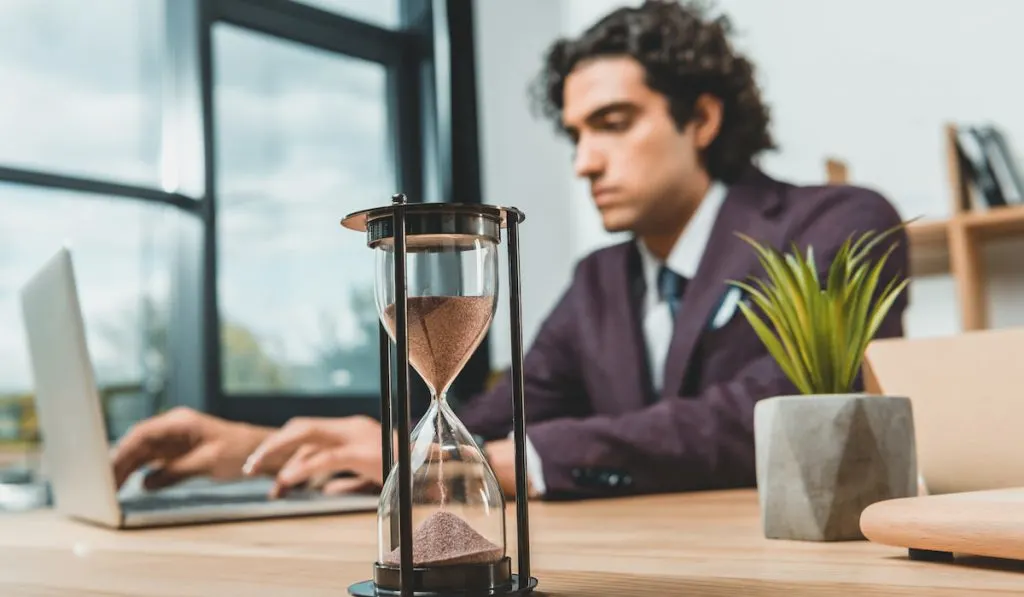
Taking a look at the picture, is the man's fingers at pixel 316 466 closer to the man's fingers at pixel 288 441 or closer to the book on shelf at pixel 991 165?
the man's fingers at pixel 288 441

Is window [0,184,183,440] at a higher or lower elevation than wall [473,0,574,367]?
lower

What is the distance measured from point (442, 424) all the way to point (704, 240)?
1.39 metres

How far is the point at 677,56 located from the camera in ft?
6.27

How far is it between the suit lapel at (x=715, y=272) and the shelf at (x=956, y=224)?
0.94 m

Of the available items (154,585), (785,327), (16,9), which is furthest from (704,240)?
(16,9)

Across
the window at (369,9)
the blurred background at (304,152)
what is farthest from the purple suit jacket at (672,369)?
the window at (369,9)

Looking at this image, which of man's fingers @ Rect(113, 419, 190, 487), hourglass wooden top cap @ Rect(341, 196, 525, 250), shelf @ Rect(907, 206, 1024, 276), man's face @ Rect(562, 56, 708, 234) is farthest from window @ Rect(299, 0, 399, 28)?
hourglass wooden top cap @ Rect(341, 196, 525, 250)

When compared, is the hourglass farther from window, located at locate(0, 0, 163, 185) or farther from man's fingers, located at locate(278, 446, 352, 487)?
window, located at locate(0, 0, 163, 185)

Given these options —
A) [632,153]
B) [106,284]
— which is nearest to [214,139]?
[106,284]

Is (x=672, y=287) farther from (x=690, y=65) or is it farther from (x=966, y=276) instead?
(x=966, y=276)

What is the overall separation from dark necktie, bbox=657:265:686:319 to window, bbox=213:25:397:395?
1.04 m

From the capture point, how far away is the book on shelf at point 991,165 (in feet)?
8.55

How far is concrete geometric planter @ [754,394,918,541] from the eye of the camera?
0.75m

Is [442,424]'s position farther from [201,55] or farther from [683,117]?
[201,55]
